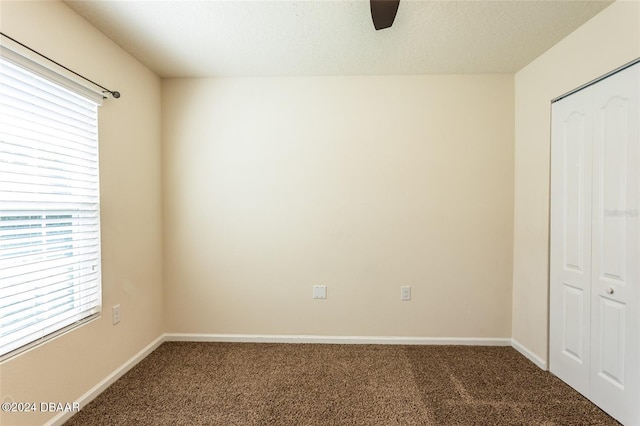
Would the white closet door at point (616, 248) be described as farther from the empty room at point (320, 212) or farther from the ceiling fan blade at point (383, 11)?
the ceiling fan blade at point (383, 11)

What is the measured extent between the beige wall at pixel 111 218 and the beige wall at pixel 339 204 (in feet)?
0.72

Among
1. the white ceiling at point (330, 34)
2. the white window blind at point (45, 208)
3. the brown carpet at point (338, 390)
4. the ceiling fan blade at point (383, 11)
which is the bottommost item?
the brown carpet at point (338, 390)

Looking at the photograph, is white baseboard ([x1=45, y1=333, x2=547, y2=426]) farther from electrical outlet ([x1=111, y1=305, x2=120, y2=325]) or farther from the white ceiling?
the white ceiling

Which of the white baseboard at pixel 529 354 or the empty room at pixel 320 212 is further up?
the empty room at pixel 320 212

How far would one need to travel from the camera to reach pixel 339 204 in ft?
8.98

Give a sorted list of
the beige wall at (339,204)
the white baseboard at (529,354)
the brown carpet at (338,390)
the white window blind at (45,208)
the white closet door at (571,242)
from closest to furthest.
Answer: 1. the white window blind at (45,208)
2. the brown carpet at (338,390)
3. the white closet door at (571,242)
4. the white baseboard at (529,354)
5. the beige wall at (339,204)

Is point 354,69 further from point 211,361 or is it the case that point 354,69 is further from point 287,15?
point 211,361

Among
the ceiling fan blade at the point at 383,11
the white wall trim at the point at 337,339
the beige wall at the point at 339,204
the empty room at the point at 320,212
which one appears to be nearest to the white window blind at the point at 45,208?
the empty room at the point at 320,212

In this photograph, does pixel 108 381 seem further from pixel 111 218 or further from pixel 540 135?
pixel 540 135

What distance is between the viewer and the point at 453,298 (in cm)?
271

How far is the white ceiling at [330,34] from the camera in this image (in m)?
1.79

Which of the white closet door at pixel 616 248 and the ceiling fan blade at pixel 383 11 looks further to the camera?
the white closet door at pixel 616 248

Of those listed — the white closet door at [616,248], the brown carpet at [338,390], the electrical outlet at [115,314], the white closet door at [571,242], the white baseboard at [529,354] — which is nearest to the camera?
the white closet door at [616,248]

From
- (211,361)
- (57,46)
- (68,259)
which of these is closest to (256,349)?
(211,361)
